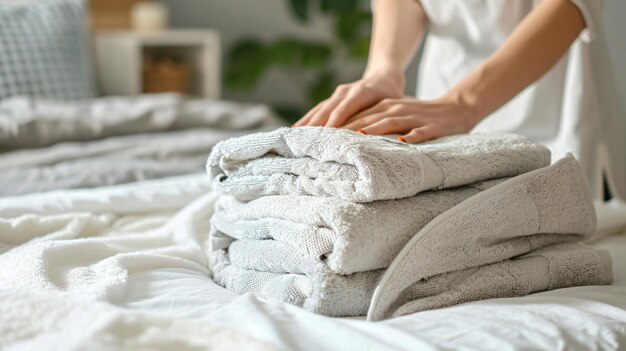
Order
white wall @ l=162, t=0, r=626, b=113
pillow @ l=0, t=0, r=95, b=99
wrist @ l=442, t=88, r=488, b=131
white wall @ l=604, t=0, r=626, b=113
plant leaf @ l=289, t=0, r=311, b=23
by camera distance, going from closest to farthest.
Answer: wrist @ l=442, t=88, r=488, b=131, white wall @ l=604, t=0, r=626, b=113, pillow @ l=0, t=0, r=95, b=99, plant leaf @ l=289, t=0, r=311, b=23, white wall @ l=162, t=0, r=626, b=113

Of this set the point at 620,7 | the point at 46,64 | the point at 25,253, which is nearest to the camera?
the point at 25,253

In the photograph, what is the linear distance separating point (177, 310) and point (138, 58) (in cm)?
245

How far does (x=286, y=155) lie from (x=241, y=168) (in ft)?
0.20

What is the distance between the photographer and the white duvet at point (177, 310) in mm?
610

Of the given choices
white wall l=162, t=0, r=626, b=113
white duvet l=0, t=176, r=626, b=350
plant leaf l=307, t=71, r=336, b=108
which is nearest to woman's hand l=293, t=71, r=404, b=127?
white duvet l=0, t=176, r=626, b=350

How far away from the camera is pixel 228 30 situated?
376 cm

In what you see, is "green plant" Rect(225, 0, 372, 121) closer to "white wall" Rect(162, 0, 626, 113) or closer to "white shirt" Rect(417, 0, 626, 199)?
"white wall" Rect(162, 0, 626, 113)

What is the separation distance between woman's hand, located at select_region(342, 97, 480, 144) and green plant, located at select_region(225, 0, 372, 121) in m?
2.49

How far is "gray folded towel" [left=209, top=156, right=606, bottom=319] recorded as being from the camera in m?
0.71

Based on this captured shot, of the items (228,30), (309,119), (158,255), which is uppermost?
(309,119)

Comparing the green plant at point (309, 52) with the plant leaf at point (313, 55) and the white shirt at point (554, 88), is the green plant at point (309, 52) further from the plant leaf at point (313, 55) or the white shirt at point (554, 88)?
the white shirt at point (554, 88)

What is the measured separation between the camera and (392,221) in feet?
2.37

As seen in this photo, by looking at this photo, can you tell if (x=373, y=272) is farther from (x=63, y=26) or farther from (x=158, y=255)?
(x=63, y=26)

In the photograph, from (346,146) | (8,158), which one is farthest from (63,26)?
(346,146)
